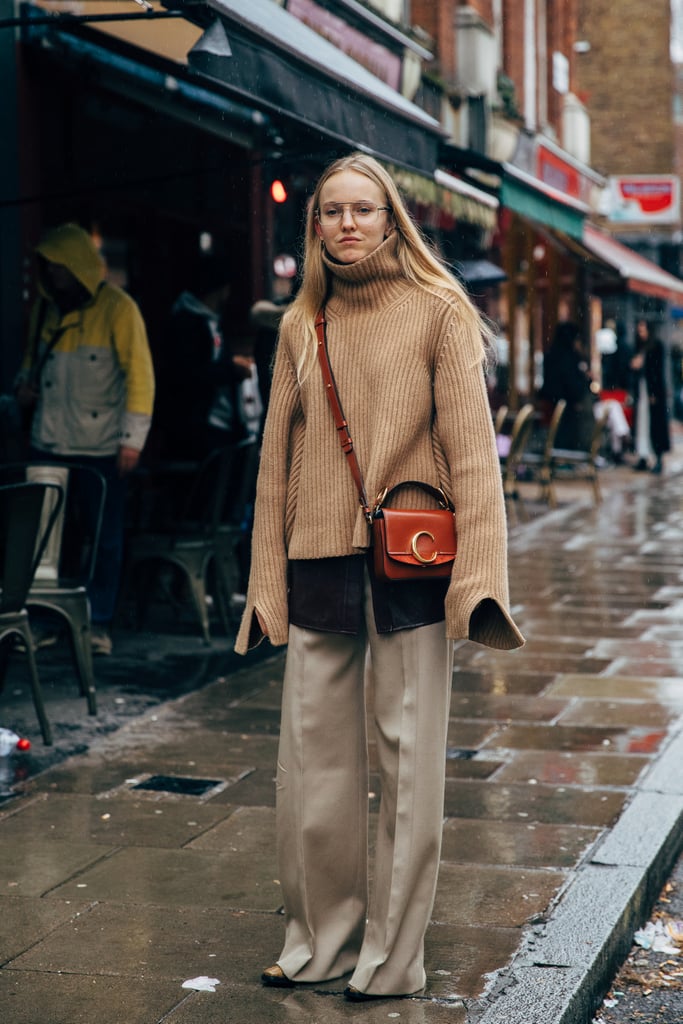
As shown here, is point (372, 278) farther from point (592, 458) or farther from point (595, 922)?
point (592, 458)

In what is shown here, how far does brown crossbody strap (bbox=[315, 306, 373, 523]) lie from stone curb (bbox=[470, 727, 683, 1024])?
114 centimetres

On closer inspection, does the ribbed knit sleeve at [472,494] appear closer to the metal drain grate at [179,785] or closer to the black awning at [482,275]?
the metal drain grate at [179,785]

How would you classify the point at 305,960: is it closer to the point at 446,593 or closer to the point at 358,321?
the point at 446,593

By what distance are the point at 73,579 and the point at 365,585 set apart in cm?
326

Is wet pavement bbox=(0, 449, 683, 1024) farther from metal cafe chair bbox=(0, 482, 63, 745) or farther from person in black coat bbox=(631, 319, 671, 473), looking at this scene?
person in black coat bbox=(631, 319, 671, 473)

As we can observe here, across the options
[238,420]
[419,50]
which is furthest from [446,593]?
[419,50]

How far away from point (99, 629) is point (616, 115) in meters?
32.5

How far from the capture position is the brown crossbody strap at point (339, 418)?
3475 millimetres

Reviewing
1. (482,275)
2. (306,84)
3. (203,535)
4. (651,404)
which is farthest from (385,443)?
(651,404)

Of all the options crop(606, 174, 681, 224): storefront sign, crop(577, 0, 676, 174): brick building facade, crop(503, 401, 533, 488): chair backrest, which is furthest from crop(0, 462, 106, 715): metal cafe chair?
crop(577, 0, 676, 174): brick building facade

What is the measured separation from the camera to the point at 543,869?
14.7 feet

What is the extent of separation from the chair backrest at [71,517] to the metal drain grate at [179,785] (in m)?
1.11

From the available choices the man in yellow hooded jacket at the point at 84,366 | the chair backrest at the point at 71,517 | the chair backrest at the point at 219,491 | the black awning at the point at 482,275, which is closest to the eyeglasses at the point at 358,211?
the chair backrest at the point at 71,517

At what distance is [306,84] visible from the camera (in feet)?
21.5
